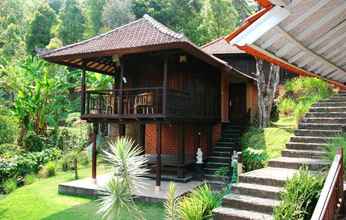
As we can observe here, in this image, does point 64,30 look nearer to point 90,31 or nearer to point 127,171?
point 90,31

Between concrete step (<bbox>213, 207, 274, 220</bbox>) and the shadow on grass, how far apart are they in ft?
9.44

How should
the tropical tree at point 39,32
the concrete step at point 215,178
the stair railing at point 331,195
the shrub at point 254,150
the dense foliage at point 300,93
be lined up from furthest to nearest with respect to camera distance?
the tropical tree at point 39,32 → the dense foliage at point 300,93 → the concrete step at point 215,178 → the shrub at point 254,150 → the stair railing at point 331,195

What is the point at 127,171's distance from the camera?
6148mm

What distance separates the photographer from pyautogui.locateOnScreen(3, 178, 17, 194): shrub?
45.0ft

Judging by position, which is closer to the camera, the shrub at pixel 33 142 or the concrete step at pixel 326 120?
the concrete step at pixel 326 120

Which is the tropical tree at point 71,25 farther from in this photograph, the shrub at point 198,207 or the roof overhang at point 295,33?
the roof overhang at point 295,33

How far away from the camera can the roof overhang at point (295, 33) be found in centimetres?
331

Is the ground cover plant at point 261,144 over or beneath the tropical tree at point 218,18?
beneath

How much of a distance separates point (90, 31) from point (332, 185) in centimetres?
3887

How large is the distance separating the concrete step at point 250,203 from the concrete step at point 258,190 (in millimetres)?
96

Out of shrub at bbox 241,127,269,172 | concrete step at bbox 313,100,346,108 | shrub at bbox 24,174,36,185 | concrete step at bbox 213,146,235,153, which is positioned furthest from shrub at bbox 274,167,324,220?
shrub at bbox 24,174,36,185

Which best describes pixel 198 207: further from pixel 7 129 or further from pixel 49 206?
pixel 7 129

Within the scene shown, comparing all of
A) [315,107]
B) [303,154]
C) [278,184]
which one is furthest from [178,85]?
[278,184]

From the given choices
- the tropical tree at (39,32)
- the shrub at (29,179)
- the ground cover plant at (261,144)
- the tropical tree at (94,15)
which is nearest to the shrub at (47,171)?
the shrub at (29,179)
